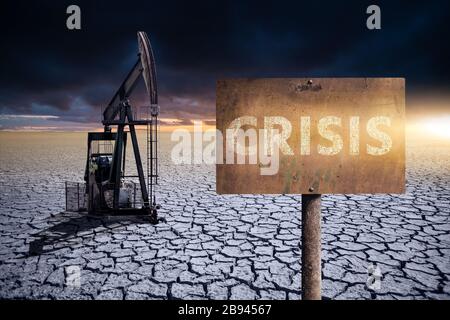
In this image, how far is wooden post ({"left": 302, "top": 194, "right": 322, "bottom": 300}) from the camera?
1546 millimetres

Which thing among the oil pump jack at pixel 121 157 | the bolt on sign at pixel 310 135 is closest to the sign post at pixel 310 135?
the bolt on sign at pixel 310 135

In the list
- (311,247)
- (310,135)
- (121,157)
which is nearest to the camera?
(310,135)

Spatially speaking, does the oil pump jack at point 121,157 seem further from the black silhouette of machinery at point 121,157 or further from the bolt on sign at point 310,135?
the bolt on sign at point 310,135

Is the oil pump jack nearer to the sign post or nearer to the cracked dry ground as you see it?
the cracked dry ground

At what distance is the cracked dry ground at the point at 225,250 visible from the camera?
10.0ft

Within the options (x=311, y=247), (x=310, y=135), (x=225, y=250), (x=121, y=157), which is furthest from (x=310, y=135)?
(x=121, y=157)

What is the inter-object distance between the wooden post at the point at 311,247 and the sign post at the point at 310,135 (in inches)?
6.3

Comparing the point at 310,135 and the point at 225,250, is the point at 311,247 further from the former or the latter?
the point at 225,250

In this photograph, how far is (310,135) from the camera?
1416 millimetres

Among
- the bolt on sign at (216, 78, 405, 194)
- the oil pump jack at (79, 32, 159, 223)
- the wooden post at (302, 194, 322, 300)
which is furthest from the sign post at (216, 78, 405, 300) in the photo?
the oil pump jack at (79, 32, 159, 223)

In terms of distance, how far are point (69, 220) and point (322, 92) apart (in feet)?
18.0

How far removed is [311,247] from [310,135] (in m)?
0.65

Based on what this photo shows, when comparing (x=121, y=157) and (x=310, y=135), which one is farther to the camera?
(x=121, y=157)

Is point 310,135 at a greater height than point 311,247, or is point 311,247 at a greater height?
point 310,135
